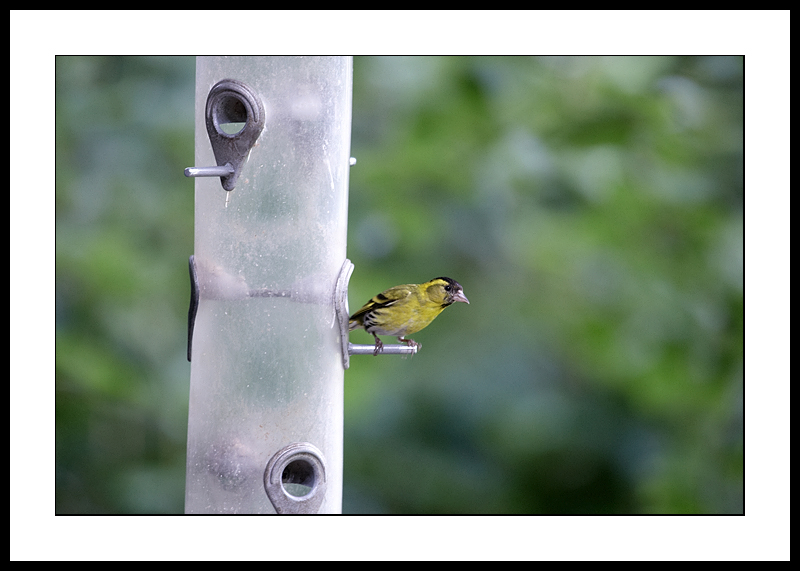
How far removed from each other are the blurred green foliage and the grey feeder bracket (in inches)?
62.9

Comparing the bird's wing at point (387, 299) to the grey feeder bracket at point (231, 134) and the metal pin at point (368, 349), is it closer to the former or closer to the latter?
the metal pin at point (368, 349)

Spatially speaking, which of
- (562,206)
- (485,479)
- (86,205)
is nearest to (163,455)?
(86,205)

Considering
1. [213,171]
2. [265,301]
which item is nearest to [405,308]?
[265,301]

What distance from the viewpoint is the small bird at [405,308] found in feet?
11.2

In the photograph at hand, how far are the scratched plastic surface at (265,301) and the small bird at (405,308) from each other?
343 millimetres

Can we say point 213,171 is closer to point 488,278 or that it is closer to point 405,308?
point 405,308

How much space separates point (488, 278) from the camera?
5047mm

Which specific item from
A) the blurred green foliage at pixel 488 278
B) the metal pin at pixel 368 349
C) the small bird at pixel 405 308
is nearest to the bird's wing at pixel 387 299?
the small bird at pixel 405 308

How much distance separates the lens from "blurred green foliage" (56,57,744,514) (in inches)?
177

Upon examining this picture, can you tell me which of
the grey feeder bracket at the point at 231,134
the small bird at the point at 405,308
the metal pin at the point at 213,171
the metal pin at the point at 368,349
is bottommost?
the metal pin at the point at 368,349

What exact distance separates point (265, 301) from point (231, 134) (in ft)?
1.89

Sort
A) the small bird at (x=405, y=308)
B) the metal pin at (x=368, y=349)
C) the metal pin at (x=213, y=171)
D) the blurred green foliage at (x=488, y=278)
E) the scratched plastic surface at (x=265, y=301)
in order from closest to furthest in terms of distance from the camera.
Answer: the metal pin at (x=213, y=171) → the scratched plastic surface at (x=265, y=301) → the metal pin at (x=368, y=349) → the small bird at (x=405, y=308) → the blurred green foliage at (x=488, y=278)

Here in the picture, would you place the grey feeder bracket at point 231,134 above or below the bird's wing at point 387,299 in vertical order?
above

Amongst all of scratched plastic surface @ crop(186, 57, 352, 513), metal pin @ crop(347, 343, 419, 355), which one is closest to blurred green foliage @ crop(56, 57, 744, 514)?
metal pin @ crop(347, 343, 419, 355)
